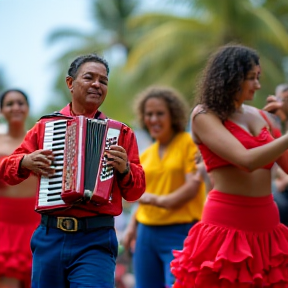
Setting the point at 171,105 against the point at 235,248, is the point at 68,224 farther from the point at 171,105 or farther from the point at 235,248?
the point at 171,105

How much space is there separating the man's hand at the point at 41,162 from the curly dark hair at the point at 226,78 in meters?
1.13

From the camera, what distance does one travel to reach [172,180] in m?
6.57

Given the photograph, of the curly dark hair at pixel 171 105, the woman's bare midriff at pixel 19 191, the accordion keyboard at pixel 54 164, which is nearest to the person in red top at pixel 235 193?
the accordion keyboard at pixel 54 164

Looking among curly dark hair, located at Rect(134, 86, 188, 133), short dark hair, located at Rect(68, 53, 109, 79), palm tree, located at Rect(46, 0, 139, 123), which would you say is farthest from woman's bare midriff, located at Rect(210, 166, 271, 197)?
palm tree, located at Rect(46, 0, 139, 123)

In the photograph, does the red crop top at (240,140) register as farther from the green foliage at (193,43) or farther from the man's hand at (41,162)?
the green foliage at (193,43)

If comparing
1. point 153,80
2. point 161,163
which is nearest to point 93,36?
point 153,80

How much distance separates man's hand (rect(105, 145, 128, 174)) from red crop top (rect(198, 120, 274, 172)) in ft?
2.21

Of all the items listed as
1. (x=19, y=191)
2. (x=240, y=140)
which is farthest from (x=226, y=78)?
(x=19, y=191)

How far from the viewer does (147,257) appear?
643cm

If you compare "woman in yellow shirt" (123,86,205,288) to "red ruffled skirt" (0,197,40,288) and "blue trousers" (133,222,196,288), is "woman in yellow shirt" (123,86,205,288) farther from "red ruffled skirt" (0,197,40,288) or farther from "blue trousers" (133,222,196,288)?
"red ruffled skirt" (0,197,40,288)

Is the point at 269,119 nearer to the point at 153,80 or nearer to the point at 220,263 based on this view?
the point at 220,263

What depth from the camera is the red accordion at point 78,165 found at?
4.05 m

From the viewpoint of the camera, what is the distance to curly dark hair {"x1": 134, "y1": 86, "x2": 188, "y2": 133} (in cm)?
688

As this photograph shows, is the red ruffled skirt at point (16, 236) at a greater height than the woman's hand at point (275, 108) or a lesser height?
lesser
